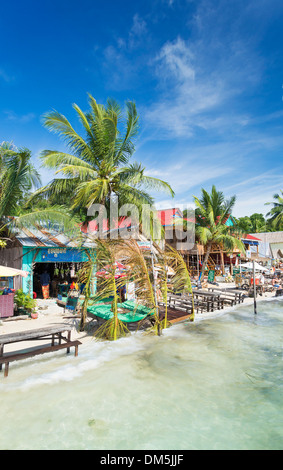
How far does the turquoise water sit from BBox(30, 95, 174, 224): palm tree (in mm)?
8016

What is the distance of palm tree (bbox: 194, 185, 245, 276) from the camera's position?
20.4 meters

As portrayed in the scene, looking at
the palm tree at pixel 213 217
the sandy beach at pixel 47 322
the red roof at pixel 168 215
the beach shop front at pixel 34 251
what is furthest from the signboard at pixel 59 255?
the red roof at pixel 168 215

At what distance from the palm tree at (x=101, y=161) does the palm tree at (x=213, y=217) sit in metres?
7.12

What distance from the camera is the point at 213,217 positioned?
68.2 ft

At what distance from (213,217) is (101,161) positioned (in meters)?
10.3

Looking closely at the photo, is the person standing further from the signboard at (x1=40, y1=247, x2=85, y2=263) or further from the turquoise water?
the turquoise water

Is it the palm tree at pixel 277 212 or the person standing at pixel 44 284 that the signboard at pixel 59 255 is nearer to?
the person standing at pixel 44 284

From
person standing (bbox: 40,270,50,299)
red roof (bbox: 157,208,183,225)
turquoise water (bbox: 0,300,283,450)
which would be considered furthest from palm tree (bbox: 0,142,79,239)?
red roof (bbox: 157,208,183,225)

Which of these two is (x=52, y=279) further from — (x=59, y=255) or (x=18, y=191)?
(x=18, y=191)

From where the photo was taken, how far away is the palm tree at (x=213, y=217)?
66.9 ft

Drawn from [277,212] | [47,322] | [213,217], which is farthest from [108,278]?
[277,212]
